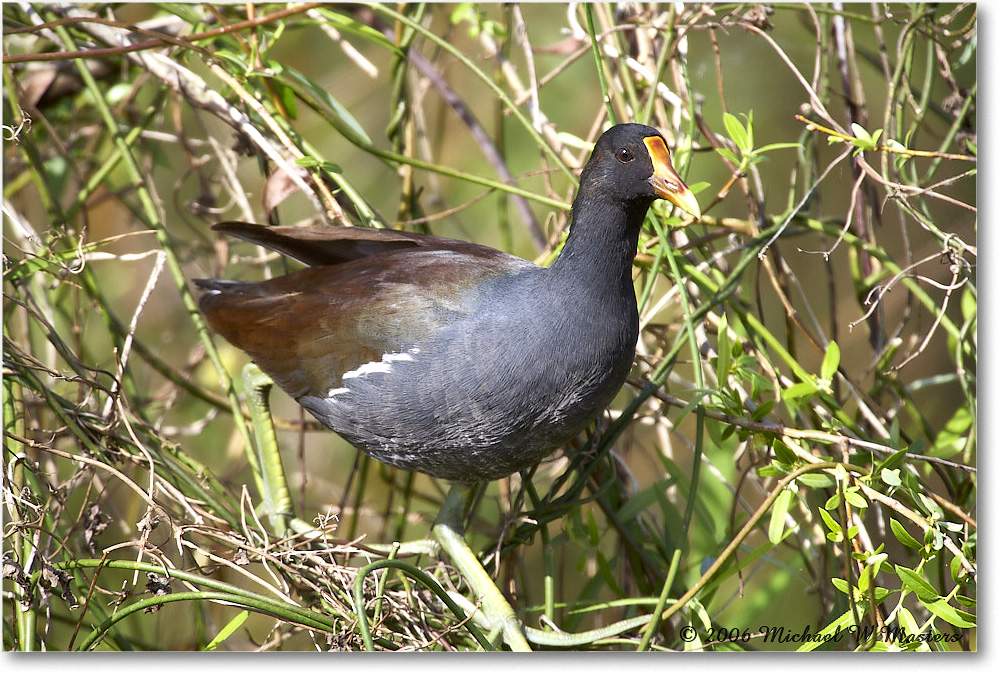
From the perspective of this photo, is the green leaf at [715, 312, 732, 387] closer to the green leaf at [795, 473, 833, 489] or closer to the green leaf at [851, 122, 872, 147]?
the green leaf at [795, 473, 833, 489]

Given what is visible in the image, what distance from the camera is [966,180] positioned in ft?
4.88

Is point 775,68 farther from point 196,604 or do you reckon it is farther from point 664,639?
point 196,604

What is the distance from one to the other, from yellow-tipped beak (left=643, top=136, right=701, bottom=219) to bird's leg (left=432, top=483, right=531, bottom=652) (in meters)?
0.71

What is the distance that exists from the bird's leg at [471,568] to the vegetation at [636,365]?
0.04 metres

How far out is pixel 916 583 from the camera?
4.18 feet

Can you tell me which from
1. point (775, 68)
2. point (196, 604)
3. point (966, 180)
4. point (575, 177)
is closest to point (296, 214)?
point (575, 177)

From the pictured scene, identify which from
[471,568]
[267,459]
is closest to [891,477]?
[471,568]

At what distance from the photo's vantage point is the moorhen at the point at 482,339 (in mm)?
1319

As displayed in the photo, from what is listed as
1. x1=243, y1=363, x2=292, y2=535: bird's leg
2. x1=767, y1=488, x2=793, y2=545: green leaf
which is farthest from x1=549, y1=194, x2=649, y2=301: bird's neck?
x1=243, y1=363, x2=292, y2=535: bird's leg

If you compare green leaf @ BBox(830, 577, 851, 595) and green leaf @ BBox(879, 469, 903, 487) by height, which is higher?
green leaf @ BBox(879, 469, 903, 487)

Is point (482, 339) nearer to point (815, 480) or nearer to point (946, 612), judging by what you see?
point (815, 480)

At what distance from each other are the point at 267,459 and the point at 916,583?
1.24 metres

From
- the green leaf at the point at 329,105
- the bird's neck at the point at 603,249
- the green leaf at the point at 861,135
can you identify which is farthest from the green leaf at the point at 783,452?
the green leaf at the point at 329,105

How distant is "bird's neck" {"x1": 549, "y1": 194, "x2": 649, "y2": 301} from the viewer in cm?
134
